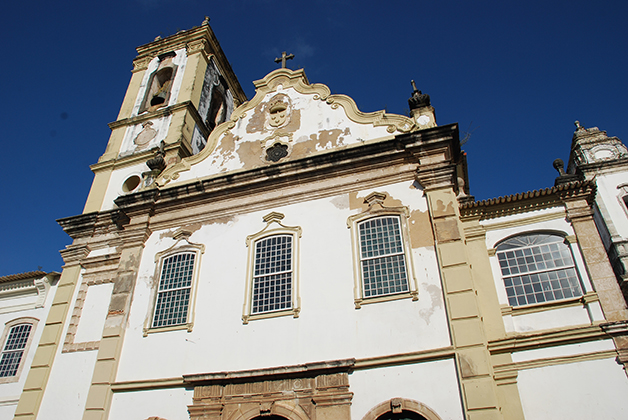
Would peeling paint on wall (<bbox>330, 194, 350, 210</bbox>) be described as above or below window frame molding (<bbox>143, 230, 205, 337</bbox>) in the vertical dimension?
above

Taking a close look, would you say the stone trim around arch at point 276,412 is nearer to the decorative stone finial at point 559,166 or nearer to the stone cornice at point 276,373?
the stone cornice at point 276,373

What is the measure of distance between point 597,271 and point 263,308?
692 centimetres

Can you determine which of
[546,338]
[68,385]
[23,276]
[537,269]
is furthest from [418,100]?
[23,276]

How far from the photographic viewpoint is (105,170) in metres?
16.6

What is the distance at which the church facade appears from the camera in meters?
8.84

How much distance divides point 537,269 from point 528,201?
1598 mm

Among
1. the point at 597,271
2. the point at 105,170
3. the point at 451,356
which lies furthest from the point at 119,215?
the point at 597,271

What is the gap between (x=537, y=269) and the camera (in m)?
10.1

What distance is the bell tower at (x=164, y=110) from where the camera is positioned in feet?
52.4

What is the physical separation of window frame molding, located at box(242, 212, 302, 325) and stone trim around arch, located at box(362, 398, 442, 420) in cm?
247

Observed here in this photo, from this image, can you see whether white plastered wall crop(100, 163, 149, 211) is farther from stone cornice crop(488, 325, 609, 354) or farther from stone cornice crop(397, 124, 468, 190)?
stone cornice crop(488, 325, 609, 354)

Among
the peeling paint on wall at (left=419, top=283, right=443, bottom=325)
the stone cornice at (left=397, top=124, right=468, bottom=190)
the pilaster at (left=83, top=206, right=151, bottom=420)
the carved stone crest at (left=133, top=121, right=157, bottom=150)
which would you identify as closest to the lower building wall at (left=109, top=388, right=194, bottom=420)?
the pilaster at (left=83, top=206, right=151, bottom=420)

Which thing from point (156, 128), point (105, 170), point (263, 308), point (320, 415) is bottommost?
point (320, 415)

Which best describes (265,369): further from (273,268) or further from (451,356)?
(451,356)
